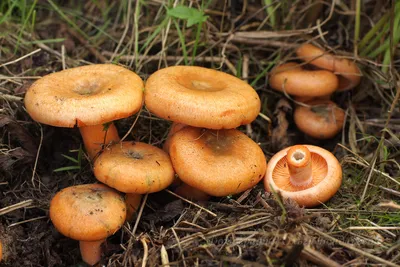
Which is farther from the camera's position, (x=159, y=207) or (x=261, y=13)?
(x=261, y=13)

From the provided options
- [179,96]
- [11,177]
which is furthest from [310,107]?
[11,177]

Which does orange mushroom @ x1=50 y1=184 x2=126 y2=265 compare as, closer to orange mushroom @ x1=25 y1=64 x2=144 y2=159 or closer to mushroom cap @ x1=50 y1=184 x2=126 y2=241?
mushroom cap @ x1=50 y1=184 x2=126 y2=241

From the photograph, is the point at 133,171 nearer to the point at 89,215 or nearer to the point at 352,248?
the point at 89,215

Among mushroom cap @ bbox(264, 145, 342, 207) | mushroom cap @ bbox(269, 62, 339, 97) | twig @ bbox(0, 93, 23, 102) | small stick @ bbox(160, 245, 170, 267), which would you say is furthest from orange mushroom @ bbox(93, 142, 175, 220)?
mushroom cap @ bbox(269, 62, 339, 97)

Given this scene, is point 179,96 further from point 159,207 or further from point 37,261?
point 37,261

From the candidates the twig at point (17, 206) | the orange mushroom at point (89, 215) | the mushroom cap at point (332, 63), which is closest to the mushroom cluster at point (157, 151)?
the orange mushroom at point (89, 215)

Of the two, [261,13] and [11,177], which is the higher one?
[261,13]
